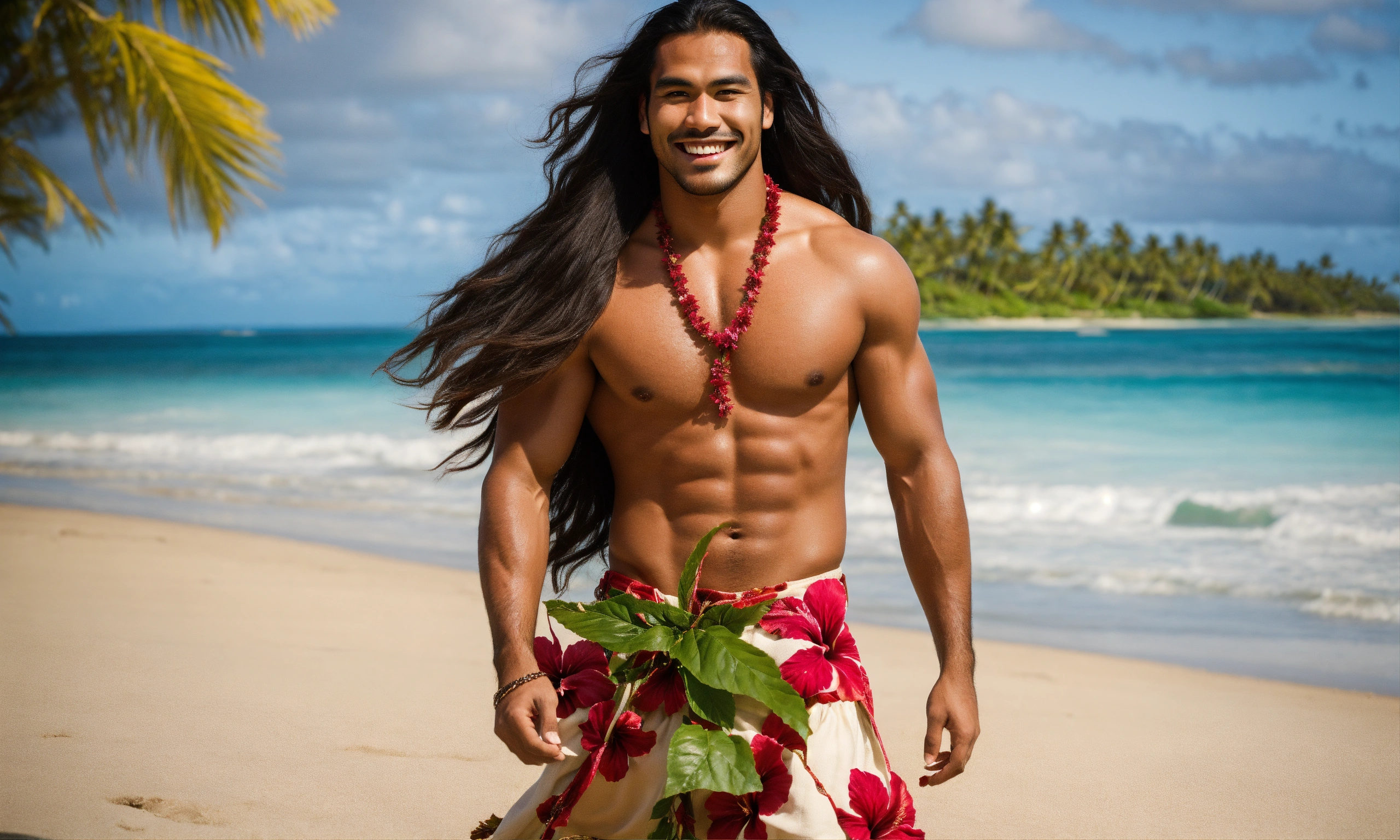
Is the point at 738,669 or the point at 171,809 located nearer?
the point at 738,669

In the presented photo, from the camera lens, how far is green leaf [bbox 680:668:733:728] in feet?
6.96

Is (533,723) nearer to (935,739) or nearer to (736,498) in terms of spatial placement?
(736,498)

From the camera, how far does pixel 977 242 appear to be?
65.1m

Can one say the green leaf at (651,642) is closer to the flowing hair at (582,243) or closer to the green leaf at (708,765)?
the green leaf at (708,765)

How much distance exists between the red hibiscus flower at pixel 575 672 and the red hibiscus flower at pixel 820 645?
0.32m

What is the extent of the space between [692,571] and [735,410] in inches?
13.6

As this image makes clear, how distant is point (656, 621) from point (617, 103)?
3.56 ft

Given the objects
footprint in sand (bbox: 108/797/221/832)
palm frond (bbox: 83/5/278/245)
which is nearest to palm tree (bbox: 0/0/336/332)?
palm frond (bbox: 83/5/278/245)

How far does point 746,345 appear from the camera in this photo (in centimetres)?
235

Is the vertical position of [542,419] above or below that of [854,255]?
below

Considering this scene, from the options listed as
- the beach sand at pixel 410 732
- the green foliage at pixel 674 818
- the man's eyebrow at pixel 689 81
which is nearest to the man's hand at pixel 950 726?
the green foliage at pixel 674 818

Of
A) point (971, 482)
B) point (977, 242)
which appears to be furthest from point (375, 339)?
point (971, 482)

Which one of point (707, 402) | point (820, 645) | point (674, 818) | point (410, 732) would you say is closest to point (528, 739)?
point (674, 818)

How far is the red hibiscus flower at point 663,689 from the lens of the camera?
222 cm
